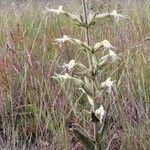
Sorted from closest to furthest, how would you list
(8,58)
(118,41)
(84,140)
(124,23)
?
(84,140) → (8,58) → (118,41) → (124,23)

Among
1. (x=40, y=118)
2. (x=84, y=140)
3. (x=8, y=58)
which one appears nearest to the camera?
(x=84, y=140)

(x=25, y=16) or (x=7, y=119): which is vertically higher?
(x=25, y=16)

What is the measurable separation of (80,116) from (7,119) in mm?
444

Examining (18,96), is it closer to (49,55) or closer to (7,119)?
(7,119)

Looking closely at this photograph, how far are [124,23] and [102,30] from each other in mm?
503

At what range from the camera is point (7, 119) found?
275 cm

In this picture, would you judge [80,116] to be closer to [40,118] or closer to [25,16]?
[40,118]

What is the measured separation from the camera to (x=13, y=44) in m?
3.35

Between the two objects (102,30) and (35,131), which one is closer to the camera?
(35,131)

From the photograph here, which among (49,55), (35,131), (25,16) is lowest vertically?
(35,131)

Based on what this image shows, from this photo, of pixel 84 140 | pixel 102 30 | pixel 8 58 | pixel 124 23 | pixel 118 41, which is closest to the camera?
pixel 84 140

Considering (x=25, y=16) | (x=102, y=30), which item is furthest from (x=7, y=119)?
(x=25, y=16)

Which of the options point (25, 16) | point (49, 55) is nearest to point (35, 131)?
point (49, 55)

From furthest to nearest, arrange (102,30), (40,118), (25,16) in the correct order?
(25,16) < (102,30) < (40,118)
